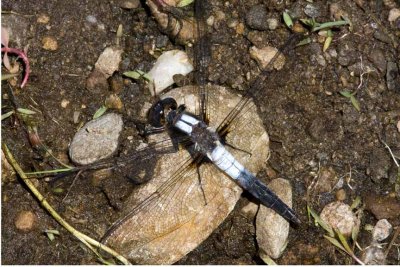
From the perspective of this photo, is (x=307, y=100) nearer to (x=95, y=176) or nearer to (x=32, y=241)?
(x=95, y=176)

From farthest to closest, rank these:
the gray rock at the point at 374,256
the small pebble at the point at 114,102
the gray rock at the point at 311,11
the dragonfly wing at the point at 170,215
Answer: the gray rock at the point at 311,11 → the small pebble at the point at 114,102 → the gray rock at the point at 374,256 → the dragonfly wing at the point at 170,215

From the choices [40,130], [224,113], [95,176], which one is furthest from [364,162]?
[40,130]

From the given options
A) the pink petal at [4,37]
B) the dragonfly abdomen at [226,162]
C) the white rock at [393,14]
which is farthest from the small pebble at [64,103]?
the white rock at [393,14]

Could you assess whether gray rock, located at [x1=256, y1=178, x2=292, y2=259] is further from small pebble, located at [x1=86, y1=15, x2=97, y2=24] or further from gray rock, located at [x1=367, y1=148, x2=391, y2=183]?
small pebble, located at [x1=86, y1=15, x2=97, y2=24]

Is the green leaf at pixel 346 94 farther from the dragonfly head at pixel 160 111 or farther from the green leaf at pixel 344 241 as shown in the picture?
the dragonfly head at pixel 160 111

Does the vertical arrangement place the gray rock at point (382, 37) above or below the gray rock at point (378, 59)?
above

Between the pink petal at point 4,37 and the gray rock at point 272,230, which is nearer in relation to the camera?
the gray rock at point 272,230

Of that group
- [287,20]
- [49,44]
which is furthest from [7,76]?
[287,20]
